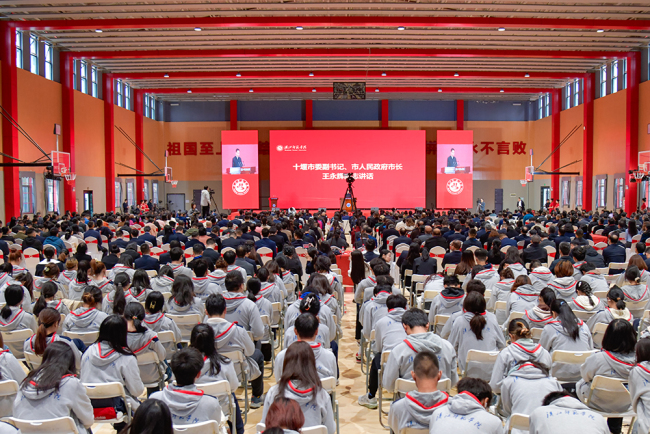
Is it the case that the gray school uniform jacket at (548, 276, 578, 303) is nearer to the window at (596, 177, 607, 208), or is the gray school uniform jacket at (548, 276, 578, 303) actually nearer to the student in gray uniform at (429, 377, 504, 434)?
the student in gray uniform at (429, 377, 504, 434)

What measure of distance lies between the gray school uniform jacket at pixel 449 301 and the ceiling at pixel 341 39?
1016 cm

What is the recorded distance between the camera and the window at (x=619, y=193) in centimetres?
1872

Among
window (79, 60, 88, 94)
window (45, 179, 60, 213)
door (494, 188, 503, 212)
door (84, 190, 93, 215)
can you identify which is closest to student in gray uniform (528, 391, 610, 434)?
window (45, 179, 60, 213)

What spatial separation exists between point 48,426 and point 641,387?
11.0 feet

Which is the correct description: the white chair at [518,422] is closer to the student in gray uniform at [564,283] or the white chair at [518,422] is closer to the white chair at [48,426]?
the white chair at [48,426]

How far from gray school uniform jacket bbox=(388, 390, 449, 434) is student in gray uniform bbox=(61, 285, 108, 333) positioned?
9.45ft

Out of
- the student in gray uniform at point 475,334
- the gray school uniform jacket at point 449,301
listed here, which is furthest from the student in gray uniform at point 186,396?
the gray school uniform jacket at point 449,301

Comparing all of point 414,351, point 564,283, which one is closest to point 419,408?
point 414,351

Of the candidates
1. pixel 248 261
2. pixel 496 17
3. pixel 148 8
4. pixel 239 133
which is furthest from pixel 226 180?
pixel 248 261

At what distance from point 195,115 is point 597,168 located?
64.5ft

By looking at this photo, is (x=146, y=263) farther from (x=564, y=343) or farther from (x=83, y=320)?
(x=564, y=343)

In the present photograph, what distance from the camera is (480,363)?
394 cm

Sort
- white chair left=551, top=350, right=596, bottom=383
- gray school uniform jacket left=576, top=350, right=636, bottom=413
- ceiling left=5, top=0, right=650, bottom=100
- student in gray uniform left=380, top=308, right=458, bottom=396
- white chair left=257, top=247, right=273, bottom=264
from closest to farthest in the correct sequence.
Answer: gray school uniform jacket left=576, top=350, right=636, bottom=413 < student in gray uniform left=380, top=308, right=458, bottom=396 < white chair left=551, top=350, right=596, bottom=383 < white chair left=257, top=247, right=273, bottom=264 < ceiling left=5, top=0, right=650, bottom=100

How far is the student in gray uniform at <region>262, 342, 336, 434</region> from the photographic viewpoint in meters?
2.73
